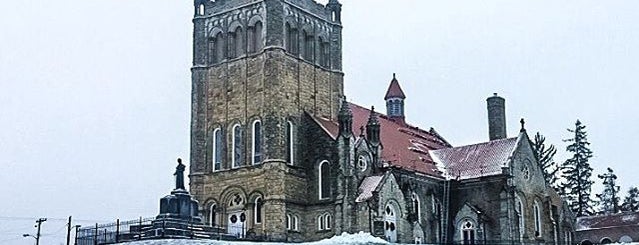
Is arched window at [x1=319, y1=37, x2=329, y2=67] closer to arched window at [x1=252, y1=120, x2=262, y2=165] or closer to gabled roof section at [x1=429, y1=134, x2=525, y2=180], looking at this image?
arched window at [x1=252, y1=120, x2=262, y2=165]

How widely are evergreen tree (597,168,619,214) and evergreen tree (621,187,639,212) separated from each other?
1257mm

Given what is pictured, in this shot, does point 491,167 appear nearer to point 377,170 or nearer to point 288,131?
point 377,170

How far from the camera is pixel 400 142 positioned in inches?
A: 2542

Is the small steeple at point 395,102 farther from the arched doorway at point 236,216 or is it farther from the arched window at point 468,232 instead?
the arched doorway at point 236,216

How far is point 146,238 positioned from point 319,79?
19.7 m

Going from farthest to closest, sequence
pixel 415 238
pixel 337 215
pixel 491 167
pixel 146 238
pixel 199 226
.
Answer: pixel 491 167 → pixel 415 238 → pixel 337 215 → pixel 199 226 → pixel 146 238

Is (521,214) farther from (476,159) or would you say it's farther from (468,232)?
(476,159)

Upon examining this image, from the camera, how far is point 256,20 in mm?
58375

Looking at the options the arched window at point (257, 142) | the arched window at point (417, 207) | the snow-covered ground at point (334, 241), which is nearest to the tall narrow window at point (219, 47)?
the arched window at point (257, 142)

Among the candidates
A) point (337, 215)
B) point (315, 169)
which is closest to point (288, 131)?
point (315, 169)

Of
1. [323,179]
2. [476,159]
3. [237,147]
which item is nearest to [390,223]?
[323,179]

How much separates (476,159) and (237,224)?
17.2m

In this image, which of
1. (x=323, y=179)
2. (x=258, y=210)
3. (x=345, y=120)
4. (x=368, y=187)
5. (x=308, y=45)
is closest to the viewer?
(x=368, y=187)

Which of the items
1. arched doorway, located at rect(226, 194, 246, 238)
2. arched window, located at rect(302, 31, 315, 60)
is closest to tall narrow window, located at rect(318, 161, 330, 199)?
arched doorway, located at rect(226, 194, 246, 238)
